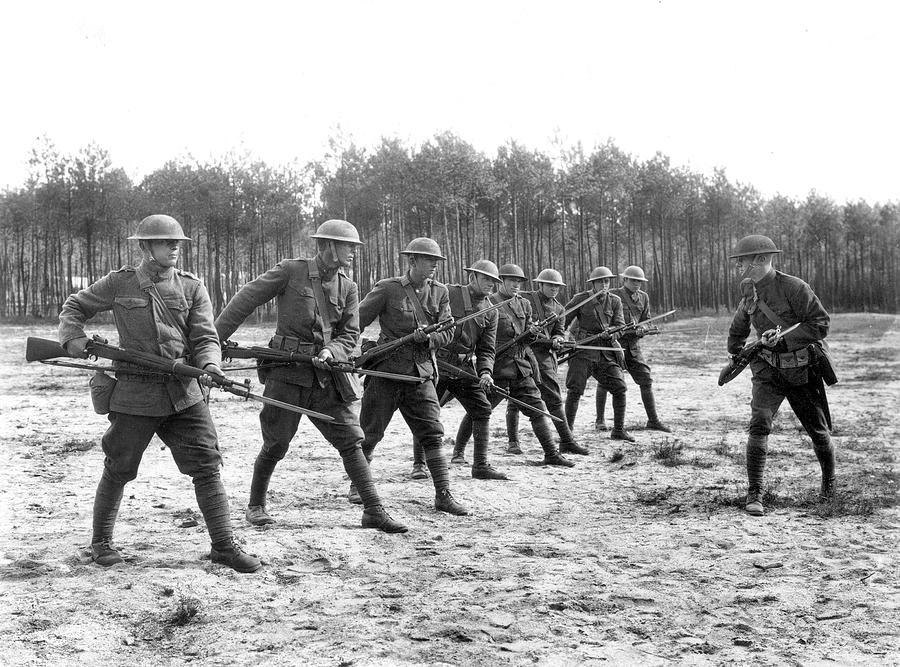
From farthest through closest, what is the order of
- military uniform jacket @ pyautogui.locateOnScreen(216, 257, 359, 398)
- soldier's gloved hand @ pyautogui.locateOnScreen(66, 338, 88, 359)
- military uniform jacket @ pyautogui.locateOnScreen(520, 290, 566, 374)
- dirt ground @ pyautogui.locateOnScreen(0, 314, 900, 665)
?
1. military uniform jacket @ pyautogui.locateOnScreen(520, 290, 566, 374)
2. military uniform jacket @ pyautogui.locateOnScreen(216, 257, 359, 398)
3. soldier's gloved hand @ pyautogui.locateOnScreen(66, 338, 88, 359)
4. dirt ground @ pyautogui.locateOnScreen(0, 314, 900, 665)

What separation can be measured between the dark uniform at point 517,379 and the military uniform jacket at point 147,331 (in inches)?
174

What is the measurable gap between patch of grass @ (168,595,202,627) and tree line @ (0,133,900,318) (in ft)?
111

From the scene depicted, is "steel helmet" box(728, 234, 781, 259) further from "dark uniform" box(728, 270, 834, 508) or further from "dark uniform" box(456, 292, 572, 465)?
"dark uniform" box(456, 292, 572, 465)

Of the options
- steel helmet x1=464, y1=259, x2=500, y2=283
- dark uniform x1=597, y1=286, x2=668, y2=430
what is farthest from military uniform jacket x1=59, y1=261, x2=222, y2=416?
dark uniform x1=597, y1=286, x2=668, y2=430

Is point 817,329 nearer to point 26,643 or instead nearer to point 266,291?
point 266,291

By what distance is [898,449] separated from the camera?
384 inches

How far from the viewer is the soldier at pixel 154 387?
495 cm

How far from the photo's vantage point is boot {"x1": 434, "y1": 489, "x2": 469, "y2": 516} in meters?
→ 6.66

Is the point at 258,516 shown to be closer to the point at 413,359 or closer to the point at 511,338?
the point at 413,359

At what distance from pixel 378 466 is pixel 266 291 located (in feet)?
10.9

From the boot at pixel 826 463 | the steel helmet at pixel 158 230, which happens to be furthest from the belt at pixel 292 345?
the boot at pixel 826 463

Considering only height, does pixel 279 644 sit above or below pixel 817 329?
below

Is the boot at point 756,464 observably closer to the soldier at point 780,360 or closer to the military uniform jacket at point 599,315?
the soldier at point 780,360

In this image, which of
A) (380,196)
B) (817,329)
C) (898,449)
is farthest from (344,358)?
(380,196)
